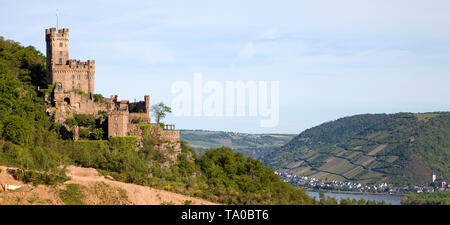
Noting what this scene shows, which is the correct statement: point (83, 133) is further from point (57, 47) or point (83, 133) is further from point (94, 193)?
point (57, 47)

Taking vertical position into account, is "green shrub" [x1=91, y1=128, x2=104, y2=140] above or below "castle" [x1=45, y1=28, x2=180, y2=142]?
below

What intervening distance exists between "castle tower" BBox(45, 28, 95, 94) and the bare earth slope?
39.2 ft

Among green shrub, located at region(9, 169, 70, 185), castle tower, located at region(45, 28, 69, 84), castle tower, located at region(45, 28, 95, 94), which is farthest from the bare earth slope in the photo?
castle tower, located at region(45, 28, 69, 84)

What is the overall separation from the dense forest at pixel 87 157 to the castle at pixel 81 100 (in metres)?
1.22

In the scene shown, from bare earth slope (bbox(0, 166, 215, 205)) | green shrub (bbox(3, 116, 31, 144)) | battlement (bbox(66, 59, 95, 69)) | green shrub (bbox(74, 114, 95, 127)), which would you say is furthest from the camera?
battlement (bbox(66, 59, 95, 69))

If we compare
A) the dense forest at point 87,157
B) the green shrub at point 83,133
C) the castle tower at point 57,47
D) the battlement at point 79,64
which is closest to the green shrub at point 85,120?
the dense forest at point 87,157

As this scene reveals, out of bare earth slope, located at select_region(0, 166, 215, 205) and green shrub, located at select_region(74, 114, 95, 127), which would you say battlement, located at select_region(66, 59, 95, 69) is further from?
bare earth slope, located at select_region(0, 166, 215, 205)

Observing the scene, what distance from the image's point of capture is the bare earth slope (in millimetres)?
60725

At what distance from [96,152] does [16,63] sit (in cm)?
1796

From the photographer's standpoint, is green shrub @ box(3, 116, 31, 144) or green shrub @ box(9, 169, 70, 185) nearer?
green shrub @ box(9, 169, 70, 185)

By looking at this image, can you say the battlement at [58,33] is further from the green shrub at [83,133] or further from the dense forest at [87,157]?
the green shrub at [83,133]

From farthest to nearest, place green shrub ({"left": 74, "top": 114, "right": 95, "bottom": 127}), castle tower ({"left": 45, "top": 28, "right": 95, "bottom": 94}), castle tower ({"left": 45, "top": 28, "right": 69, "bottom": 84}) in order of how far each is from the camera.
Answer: castle tower ({"left": 45, "top": 28, "right": 69, "bottom": 84}) → castle tower ({"left": 45, "top": 28, "right": 95, "bottom": 94}) → green shrub ({"left": 74, "top": 114, "right": 95, "bottom": 127})

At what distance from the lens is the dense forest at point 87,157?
67500mm
